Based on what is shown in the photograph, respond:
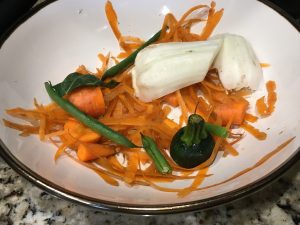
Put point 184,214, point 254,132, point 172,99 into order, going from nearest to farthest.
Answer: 1. point 184,214
2. point 254,132
3. point 172,99

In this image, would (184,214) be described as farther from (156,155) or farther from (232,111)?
(232,111)

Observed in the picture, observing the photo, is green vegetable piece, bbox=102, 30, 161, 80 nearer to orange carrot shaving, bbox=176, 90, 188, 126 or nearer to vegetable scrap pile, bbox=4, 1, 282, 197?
vegetable scrap pile, bbox=4, 1, 282, 197

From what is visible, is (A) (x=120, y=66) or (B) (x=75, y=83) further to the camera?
(A) (x=120, y=66)

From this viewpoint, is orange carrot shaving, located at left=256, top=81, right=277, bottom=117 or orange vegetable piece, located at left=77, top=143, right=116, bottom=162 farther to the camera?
orange carrot shaving, located at left=256, top=81, right=277, bottom=117

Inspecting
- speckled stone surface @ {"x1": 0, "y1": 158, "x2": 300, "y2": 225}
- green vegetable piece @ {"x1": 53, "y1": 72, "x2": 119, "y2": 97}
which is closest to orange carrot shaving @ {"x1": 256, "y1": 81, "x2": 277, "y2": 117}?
speckled stone surface @ {"x1": 0, "y1": 158, "x2": 300, "y2": 225}

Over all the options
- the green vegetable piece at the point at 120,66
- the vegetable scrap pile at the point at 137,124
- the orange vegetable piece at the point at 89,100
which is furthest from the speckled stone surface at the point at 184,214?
the green vegetable piece at the point at 120,66

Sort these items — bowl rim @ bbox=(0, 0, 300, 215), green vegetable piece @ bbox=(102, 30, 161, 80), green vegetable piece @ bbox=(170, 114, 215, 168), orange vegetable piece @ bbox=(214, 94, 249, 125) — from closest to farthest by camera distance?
1. bowl rim @ bbox=(0, 0, 300, 215)
2. green vegetable piece @ bbox=(170, 114, 215, 168)
3. orange vegetable piece @ bbox=(214, 94, 249, 125)
4. green vegetable piece @ bbox=(102, 30, 161, 80)

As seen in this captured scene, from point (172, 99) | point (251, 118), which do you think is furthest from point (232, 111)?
point (172, 99)
